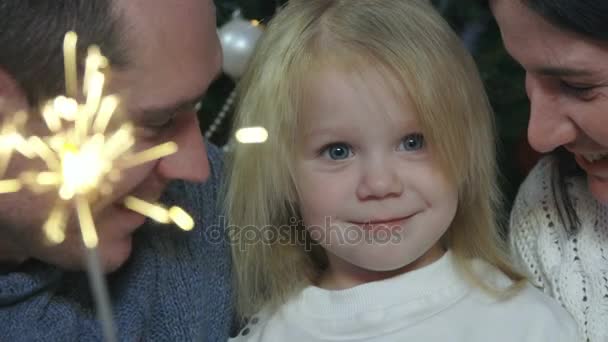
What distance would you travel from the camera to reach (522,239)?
4.26 ft

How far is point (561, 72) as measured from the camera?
1.03 metres

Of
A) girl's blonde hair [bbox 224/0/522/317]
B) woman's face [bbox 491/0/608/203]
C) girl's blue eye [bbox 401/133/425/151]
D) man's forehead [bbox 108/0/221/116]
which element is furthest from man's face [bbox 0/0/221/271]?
woman's face [bbox 491/0/608/203]

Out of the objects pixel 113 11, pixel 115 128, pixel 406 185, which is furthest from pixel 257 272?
pixel 113 11

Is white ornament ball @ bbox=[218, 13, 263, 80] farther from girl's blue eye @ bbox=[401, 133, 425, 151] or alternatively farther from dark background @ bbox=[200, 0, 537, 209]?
girl's blue eye @ bbox=[401, 133, 425, 151]

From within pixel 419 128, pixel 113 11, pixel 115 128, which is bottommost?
pixel 419 128

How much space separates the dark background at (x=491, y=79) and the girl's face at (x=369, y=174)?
0.39 metres

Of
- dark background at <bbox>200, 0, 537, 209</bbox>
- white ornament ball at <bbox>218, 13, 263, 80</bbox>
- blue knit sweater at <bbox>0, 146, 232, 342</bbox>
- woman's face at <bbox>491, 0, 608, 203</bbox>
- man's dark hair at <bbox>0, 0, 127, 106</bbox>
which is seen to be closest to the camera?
man's dark hair at <bbox>0, 0, 127, 106</bbox>

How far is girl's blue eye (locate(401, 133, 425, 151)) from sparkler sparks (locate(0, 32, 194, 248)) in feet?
1.24

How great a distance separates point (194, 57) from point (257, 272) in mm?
427

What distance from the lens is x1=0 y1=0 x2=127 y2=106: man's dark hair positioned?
91 cm

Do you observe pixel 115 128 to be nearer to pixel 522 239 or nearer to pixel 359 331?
pixel 359 331

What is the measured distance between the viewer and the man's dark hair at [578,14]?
0.95 metres

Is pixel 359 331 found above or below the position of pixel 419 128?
below

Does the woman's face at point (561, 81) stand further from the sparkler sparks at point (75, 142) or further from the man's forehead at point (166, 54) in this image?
the sparkler sparks at point (75, 142)
